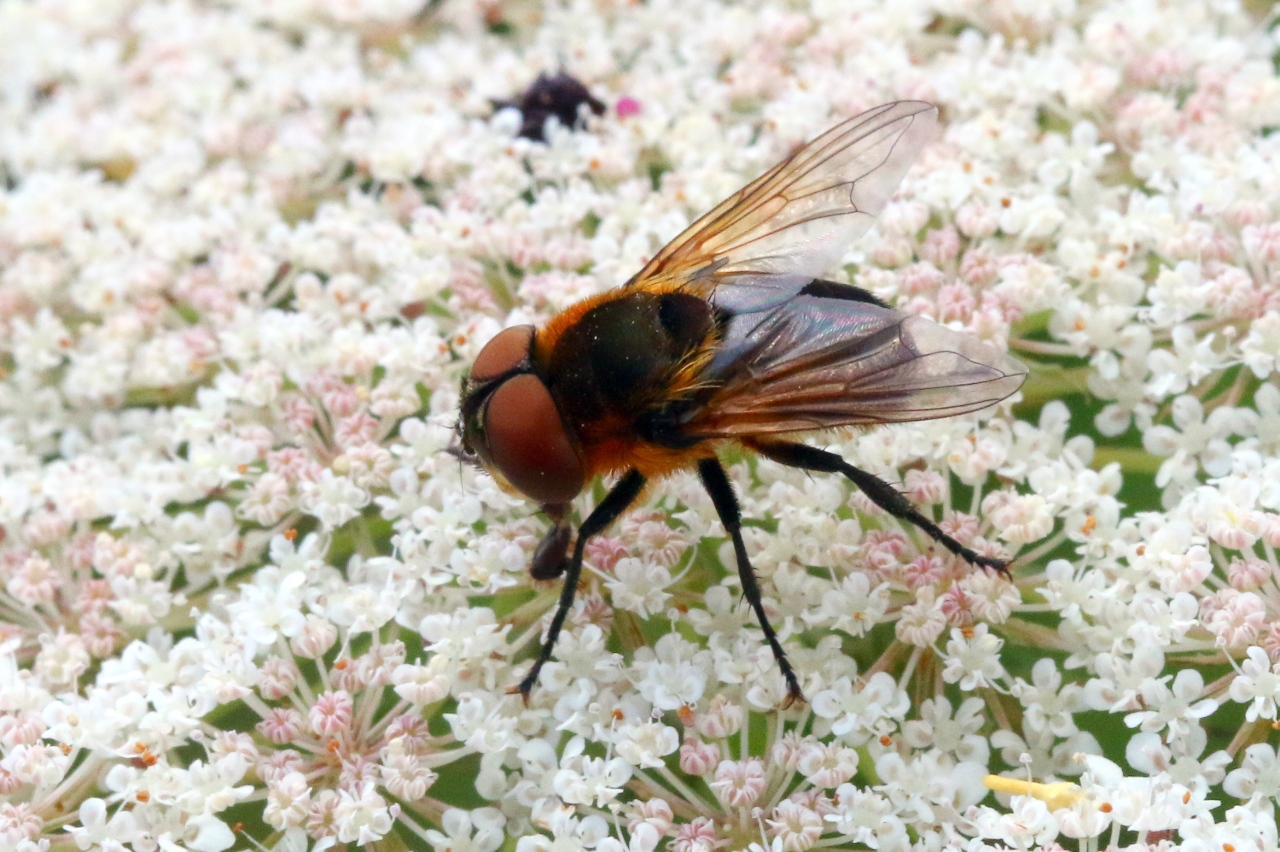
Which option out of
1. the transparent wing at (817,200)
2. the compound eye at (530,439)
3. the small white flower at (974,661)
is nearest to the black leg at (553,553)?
the compound eye at (530,439)

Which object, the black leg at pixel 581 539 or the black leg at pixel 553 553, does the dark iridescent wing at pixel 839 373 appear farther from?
the black leg at pixel 553 553

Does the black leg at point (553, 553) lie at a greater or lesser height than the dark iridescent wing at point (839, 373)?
lesser

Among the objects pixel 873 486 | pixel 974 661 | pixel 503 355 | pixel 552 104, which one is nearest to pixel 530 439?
pixel 503 355

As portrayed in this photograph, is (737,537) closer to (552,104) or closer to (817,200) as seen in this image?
(817,200)

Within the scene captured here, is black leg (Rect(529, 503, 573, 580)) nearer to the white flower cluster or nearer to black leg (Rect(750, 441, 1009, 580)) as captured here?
the white flower cluster

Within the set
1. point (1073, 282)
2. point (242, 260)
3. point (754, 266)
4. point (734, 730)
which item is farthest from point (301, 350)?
point (1073, 282)

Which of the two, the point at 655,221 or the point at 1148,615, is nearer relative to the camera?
the point at 1148,615

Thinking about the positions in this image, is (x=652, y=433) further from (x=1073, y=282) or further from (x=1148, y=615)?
(x=1073, y=282)
